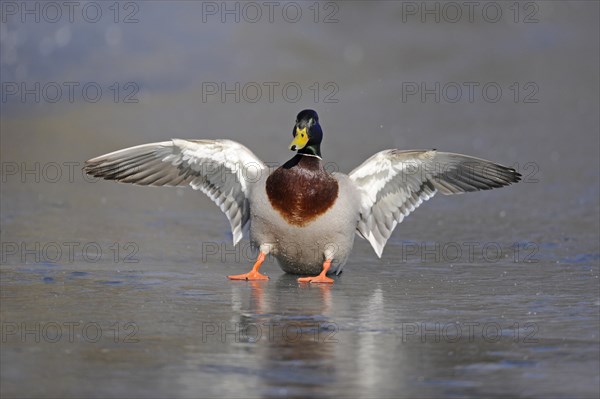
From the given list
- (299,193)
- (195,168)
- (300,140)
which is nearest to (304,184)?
(299,193)

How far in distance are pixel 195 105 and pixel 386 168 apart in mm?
6923

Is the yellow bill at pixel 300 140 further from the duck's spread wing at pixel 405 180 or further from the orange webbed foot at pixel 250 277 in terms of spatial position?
the orange webbed foot at pixel 250 277

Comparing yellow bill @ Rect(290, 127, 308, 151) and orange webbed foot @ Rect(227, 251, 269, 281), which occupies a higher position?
yellow bill @ Rect(290, 127, 308, 151)

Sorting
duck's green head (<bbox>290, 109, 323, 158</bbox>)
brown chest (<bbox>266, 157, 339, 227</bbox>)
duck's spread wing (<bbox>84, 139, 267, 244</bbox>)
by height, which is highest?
duck's green head (<bbox>290, 109, 323, 158</bbox>)

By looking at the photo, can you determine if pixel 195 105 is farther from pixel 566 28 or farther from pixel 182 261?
pixel 182 261

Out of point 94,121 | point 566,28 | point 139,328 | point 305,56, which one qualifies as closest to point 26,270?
point 139,328

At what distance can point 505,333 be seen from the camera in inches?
215

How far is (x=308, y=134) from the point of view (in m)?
7.34

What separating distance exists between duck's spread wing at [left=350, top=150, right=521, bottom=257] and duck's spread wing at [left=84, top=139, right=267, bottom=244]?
77 centimetres

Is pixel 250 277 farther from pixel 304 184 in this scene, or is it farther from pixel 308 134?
pixel 308 134

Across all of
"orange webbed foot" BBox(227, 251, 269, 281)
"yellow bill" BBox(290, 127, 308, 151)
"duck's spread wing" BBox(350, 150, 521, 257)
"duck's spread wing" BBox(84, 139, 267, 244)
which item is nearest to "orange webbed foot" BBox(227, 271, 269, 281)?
"orange webbed foot" BBox(227, 251, 269, 281)

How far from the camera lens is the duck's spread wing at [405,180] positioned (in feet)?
25.3

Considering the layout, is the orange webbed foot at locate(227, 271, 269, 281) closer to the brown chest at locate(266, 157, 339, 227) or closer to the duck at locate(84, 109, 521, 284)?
the duck at locate(84, 109, 521, 284)

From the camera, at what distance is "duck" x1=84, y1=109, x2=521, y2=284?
7.14 metres
